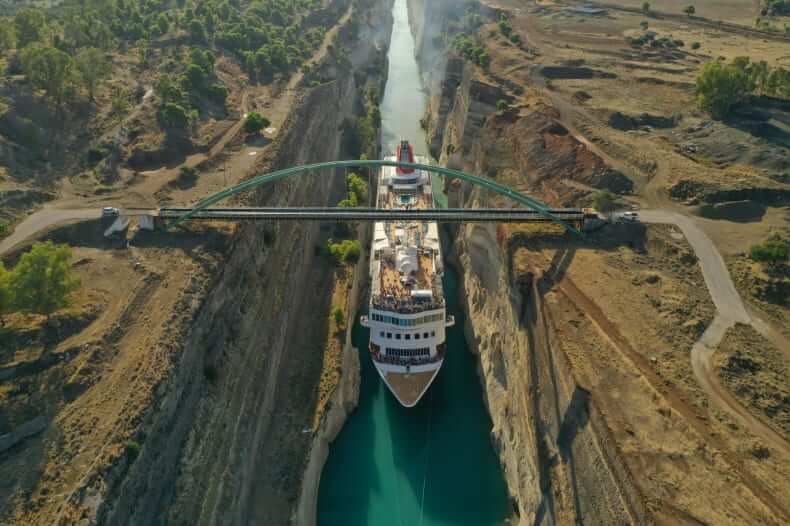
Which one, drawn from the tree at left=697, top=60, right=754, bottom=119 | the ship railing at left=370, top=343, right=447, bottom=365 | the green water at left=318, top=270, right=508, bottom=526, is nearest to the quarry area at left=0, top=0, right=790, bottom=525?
the tree at left=697, top=60, right=754, bottom=119

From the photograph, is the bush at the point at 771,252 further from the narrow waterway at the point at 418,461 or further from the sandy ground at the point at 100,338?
the sandy ground at the point at 100,338

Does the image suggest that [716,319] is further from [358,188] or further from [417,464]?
[358,188]

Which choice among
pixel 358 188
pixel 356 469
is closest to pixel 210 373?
pixel 356 469

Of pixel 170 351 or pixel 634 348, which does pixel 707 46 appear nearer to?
A: pixel 634 348

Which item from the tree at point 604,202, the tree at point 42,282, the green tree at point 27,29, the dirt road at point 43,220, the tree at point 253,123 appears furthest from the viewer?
the green tree at point 27,29

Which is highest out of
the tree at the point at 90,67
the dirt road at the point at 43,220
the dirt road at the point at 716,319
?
the tree at the point at 90,67

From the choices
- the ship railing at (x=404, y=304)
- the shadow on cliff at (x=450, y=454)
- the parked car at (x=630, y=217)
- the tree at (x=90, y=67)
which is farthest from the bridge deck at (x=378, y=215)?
the tree at (x=90, y=67)

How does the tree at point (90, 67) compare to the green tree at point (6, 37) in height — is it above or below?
below
